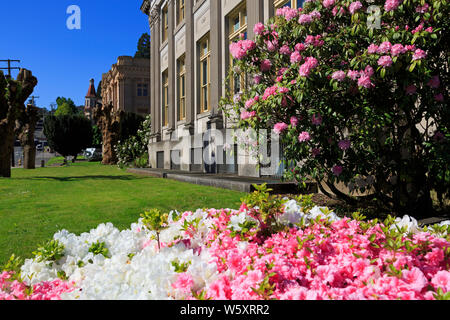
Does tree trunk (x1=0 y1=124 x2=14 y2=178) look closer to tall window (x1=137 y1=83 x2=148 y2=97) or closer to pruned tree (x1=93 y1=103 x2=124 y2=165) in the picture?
pruned tree (x1=93 y1=103 x2=124 y2=165)

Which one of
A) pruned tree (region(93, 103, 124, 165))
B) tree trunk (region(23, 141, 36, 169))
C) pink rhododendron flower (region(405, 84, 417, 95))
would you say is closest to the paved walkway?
pink rhododendron flower (region(405, 84, 417, 95))

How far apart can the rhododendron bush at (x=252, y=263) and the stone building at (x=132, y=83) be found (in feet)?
161

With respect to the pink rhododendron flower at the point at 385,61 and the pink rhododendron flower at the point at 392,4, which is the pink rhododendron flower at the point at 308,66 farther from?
the pink rhododendron flower at the point at 392,4

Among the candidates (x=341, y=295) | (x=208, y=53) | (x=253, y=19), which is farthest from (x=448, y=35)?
(x=208, y=53)

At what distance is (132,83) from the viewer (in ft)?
165

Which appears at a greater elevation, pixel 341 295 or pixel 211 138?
pixel 211 138

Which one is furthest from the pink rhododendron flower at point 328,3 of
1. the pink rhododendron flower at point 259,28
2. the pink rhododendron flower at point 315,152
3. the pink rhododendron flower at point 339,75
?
the pink rhododendron flower at point 315,152

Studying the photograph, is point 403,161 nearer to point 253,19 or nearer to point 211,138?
point 253,19

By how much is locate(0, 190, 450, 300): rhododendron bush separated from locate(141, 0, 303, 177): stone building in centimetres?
543

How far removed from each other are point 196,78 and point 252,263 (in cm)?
1500

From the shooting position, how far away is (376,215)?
4906mm

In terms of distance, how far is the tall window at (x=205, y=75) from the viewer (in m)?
15.2

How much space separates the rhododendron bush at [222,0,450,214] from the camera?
159 inches
